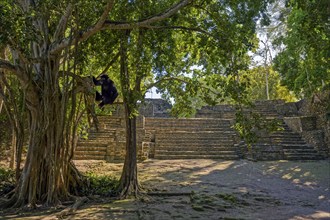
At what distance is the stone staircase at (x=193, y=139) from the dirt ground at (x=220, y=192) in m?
1.25

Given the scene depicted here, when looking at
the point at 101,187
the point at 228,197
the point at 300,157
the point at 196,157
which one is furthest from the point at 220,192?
the point at 300,157

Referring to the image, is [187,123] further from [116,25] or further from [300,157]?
[116,25]

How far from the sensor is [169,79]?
7059 millimetres

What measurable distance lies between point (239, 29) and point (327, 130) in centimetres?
814

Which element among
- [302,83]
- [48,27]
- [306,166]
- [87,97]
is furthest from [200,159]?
[48,27]

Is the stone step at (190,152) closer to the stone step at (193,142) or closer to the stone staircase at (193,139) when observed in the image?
the stone staircase at (193,139)

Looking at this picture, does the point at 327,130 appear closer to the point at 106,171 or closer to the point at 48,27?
the point at 106,171

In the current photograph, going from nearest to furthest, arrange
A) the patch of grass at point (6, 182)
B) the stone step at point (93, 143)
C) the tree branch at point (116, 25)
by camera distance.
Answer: the tree branch at point (116, 25) → the patch of grass at point (6, 182) → the stone step at point (93, 143)

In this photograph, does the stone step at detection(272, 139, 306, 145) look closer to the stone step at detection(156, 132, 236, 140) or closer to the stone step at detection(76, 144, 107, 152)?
the stone step at detection(156, 132, 236, 140)

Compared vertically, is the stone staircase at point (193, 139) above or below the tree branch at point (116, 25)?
below

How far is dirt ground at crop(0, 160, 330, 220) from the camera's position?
4613 millimetres

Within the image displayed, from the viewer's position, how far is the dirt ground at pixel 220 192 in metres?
4.61

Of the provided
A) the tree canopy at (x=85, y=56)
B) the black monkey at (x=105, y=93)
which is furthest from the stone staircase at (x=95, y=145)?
the black monkey at (x=105, y=93)

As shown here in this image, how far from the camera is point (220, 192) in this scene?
20.6ft
